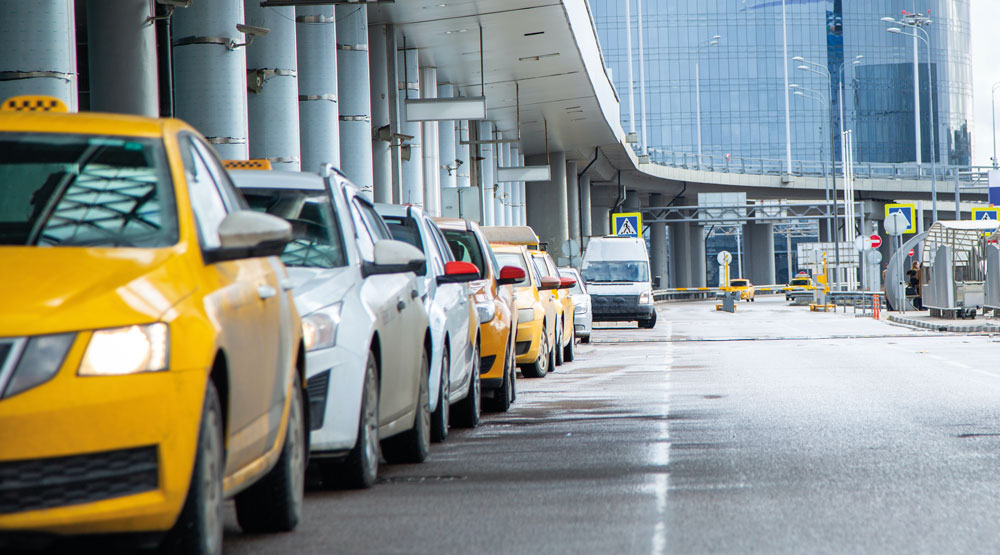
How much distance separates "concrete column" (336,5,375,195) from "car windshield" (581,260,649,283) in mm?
16843

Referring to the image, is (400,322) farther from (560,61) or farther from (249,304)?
(560,61)

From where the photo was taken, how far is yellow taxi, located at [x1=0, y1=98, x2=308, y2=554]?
4352mm

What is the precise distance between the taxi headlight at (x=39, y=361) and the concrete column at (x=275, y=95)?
16.2 m

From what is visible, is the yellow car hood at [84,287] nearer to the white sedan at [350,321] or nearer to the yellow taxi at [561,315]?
the white sedan at [350,321]

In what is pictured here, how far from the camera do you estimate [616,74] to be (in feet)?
452

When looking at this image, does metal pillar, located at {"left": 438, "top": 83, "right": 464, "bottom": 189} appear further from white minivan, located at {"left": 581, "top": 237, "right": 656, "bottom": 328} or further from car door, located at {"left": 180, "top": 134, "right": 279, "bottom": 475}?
car door, located at {"left": 180, "top": 134, "right": 279, "bottom": 475}

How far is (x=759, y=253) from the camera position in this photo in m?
112

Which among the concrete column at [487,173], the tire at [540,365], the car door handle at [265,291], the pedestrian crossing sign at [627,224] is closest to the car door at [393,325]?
the car door handle at [265,291]

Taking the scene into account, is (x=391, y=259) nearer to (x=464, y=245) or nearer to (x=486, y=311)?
(x=486, y=311)

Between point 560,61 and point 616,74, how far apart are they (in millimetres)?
98383

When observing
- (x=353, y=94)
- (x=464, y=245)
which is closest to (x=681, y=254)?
(x=353, y=94)

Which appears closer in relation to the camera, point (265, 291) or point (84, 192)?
point (84, 192)

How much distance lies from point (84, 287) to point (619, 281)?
126 ft

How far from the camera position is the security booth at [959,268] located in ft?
128
